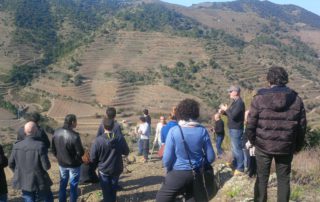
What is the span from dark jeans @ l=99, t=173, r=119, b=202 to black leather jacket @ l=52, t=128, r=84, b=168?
1.28 ft

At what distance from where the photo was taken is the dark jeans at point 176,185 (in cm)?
455

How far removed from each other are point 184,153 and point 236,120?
8.92 ft

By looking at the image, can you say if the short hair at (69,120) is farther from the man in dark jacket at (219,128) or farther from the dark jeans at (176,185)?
the man in dark jacket at (219,128)

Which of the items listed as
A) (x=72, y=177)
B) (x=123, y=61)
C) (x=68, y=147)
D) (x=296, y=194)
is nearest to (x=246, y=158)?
(x=296, y=194)

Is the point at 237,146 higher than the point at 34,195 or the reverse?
higher

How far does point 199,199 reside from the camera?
462cm

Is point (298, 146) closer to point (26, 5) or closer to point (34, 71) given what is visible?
point (34, 71)

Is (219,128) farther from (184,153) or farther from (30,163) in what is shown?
(184,153)

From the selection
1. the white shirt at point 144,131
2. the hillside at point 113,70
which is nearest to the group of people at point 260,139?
the white shirt at point 144,131

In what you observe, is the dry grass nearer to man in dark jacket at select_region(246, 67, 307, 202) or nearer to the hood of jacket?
man in dark jacket at select_region(246, 67, 307, 202)

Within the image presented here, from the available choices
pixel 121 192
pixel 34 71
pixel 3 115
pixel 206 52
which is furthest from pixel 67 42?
pixel 121 192

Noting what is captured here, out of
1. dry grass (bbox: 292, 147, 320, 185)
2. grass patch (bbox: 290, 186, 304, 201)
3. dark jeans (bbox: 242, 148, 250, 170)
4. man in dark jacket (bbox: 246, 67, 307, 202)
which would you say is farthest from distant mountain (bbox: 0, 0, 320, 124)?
man in dark jacket (bbox: 246, 67, 307, 202)

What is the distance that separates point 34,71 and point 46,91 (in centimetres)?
1118

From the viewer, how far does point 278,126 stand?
4723 millimetres
